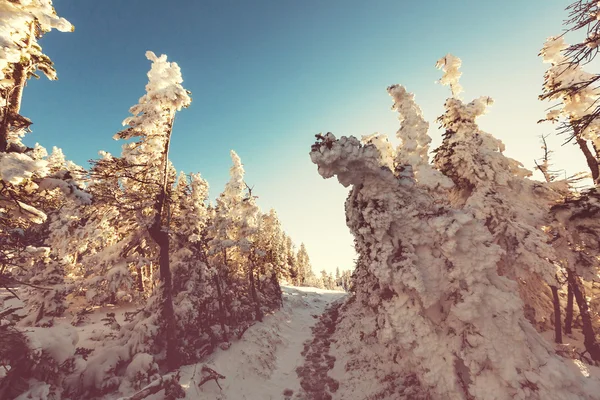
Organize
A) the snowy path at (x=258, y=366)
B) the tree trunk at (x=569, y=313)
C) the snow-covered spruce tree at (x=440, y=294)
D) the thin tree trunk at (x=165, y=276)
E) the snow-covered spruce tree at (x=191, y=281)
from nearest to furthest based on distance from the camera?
the snow-covered spruce tree at (x=440, y=294), the snowy path at (x=258, y=366), the thin tree trunk at (x=165, y=276), the tree trunk at (x=569, y=313), the snow-covered spruce tree at (x=191, y=281)

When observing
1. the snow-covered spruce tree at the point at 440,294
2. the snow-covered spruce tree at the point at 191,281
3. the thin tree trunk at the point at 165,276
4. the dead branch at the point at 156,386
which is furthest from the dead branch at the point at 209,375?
the snow-covered spruce tree at the point at 440,294

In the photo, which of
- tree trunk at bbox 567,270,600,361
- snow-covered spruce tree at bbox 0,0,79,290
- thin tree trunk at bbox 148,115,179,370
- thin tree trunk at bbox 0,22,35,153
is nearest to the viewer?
snow-covered spruce tree at bbox 0,0,79,290

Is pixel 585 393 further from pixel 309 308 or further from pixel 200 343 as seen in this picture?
pixel 309 308

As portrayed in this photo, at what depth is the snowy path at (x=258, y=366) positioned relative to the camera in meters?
13.3

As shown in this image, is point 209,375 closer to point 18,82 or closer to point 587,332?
point 18,82

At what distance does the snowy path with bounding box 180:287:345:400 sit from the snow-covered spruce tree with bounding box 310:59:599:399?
25.9 feet

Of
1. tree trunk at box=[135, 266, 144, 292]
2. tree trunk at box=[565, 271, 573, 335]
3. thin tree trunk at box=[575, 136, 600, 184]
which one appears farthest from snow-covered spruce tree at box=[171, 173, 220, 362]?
thin tree trunk at box=[575, 136, 600, 184]

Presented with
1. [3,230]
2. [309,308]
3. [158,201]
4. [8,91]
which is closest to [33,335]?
[3,230]

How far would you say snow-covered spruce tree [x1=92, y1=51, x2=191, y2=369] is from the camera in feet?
43.5

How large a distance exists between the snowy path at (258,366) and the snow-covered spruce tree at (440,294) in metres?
7.89

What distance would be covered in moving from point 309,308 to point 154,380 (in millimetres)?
29446

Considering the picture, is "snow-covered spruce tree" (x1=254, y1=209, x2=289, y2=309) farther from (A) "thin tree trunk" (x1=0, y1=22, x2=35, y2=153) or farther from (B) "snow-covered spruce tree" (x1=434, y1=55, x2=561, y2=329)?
(A) "thin tree trunk" (x1=0, y1=22, x2=35, y2=153)

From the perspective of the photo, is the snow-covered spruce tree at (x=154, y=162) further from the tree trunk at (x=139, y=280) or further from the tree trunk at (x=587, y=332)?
the tree trunk at (x=587, y=332)

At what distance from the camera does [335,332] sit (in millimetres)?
23141
